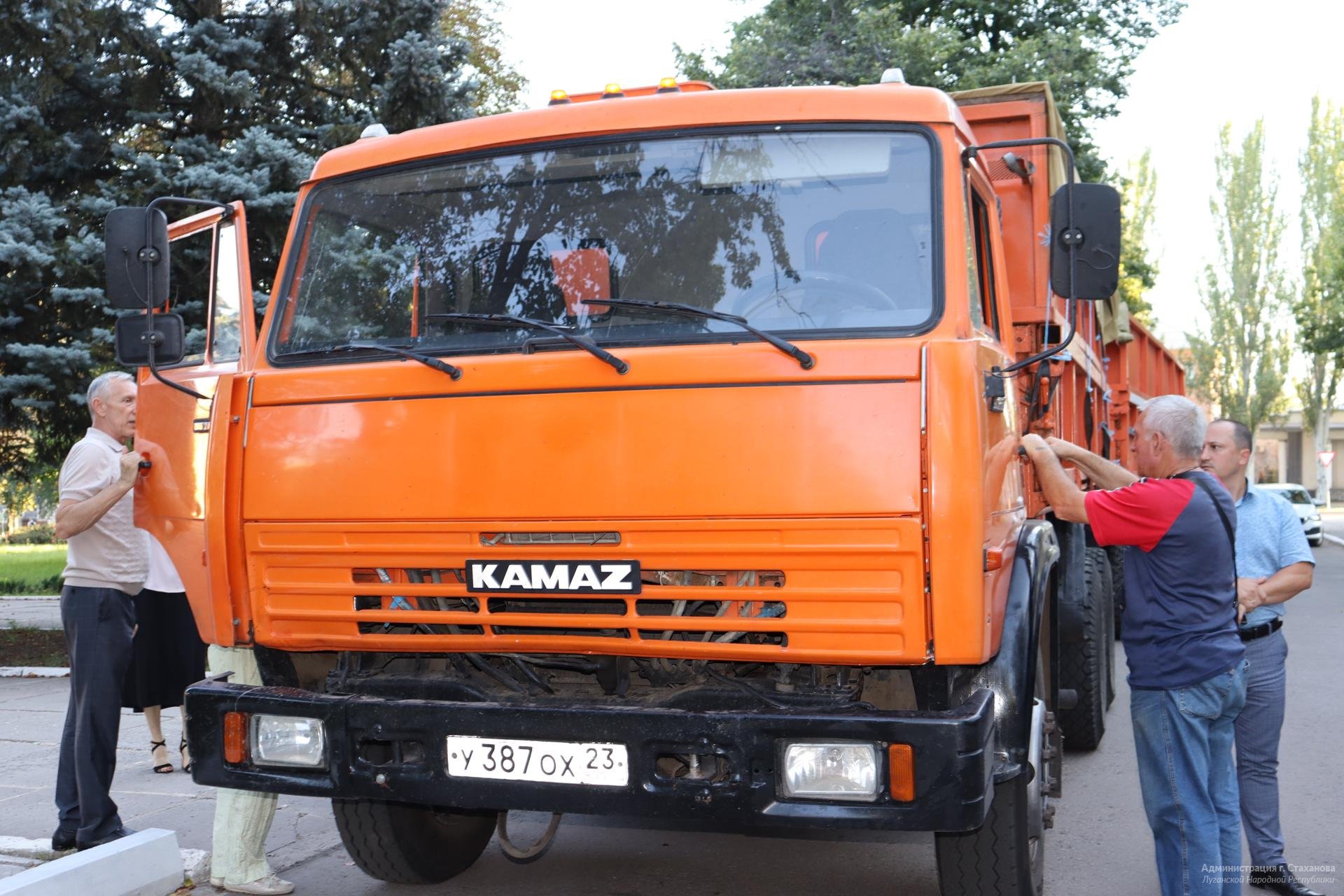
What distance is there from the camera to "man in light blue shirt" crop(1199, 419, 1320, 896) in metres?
4.75

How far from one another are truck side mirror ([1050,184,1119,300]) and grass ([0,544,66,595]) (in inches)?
448

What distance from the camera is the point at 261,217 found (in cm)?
1028

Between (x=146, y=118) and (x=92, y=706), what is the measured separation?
6.93 meters

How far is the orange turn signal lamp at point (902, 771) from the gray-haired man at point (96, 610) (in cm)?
322

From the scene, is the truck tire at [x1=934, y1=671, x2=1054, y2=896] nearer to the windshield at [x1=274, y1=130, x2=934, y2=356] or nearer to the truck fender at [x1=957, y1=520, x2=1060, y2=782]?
the truck fender at [x1=957, y1=520, x2=1060, y2=782]

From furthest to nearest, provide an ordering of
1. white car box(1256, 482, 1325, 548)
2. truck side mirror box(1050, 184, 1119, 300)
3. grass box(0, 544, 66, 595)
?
white car box(1256, 482, 1325, 548) → grass box(0, 544, 66, 595) → truck side mirror box(1050, 184, 1119, 300)

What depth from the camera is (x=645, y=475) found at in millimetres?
3492

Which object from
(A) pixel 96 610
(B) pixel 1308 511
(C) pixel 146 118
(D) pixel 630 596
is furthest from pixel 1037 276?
(B) pixel 1308 511

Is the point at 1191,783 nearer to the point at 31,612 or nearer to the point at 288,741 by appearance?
the point at 288,741

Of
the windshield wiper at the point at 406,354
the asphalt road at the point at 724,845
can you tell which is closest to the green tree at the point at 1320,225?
the asphalt road at the point at 724,845

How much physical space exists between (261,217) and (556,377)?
7.42m

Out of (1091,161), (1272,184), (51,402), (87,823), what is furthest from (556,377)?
(1272,184)

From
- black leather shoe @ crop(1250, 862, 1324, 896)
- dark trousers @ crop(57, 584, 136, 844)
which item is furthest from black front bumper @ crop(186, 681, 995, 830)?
black leather shoe @ crop(1250, 862, 1324, 896)

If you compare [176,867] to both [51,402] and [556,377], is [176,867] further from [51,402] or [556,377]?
[51,402]
